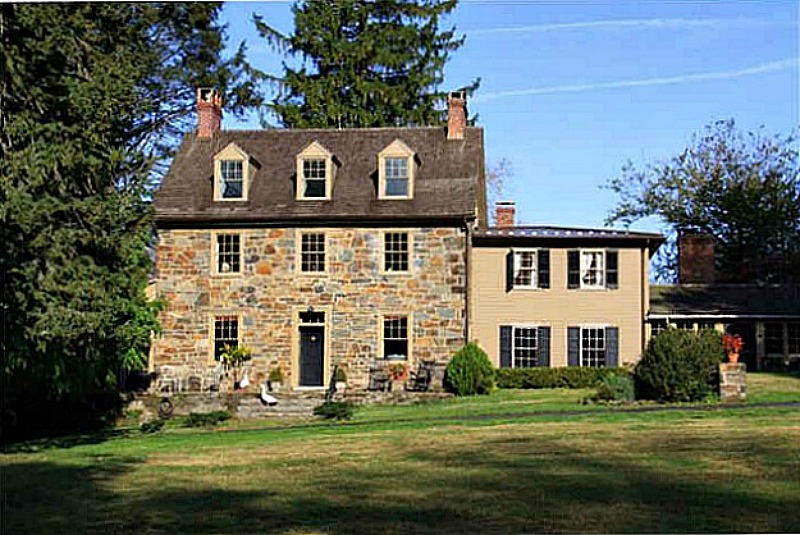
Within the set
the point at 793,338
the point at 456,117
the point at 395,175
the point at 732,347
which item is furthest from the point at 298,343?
the point at 793,338

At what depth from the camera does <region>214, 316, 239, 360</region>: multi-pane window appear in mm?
29797

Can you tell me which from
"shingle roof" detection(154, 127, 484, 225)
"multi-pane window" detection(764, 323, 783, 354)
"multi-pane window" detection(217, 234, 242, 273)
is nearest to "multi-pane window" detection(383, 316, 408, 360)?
"shingle roof" detection(154, 127, 484, 225)

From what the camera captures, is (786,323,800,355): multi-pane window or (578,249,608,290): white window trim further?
(786,323,800,355): multi-pane window

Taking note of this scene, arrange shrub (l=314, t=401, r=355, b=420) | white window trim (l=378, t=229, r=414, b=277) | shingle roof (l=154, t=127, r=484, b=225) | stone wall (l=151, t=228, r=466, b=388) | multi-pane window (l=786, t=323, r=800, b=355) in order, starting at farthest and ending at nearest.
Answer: multi-pane window (l=786, t=323, r=800, b=355) < shingle roof (l=154, t=127, r=484, b=225) < white window trim (l=378, t=229, r=414, b=277) < stone wall (l=151, t=228, r=466, b=388) < shrub (l=314, t=401, r=355, b=420)

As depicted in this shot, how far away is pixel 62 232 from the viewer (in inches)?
696

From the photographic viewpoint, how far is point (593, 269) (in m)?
30.3

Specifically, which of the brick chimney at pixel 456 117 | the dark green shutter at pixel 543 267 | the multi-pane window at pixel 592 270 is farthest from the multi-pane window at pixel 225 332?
the multi-pane window at pixel 592 270

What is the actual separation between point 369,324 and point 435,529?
63.1 ft

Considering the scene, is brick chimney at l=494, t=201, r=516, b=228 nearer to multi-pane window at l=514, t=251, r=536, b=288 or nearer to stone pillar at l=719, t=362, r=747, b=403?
multi-pane window at l=514, t=251, r=536, b=288

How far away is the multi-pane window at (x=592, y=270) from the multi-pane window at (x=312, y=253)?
686 cm

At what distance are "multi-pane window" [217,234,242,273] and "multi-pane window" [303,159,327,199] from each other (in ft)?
7.24

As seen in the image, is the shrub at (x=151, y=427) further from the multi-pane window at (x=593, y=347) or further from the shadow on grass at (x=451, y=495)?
the multi-pane window at (x=593, y=347)

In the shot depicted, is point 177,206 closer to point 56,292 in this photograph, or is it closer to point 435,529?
point 56,292

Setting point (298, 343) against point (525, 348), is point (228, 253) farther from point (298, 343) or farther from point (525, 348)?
point (525, 348)
